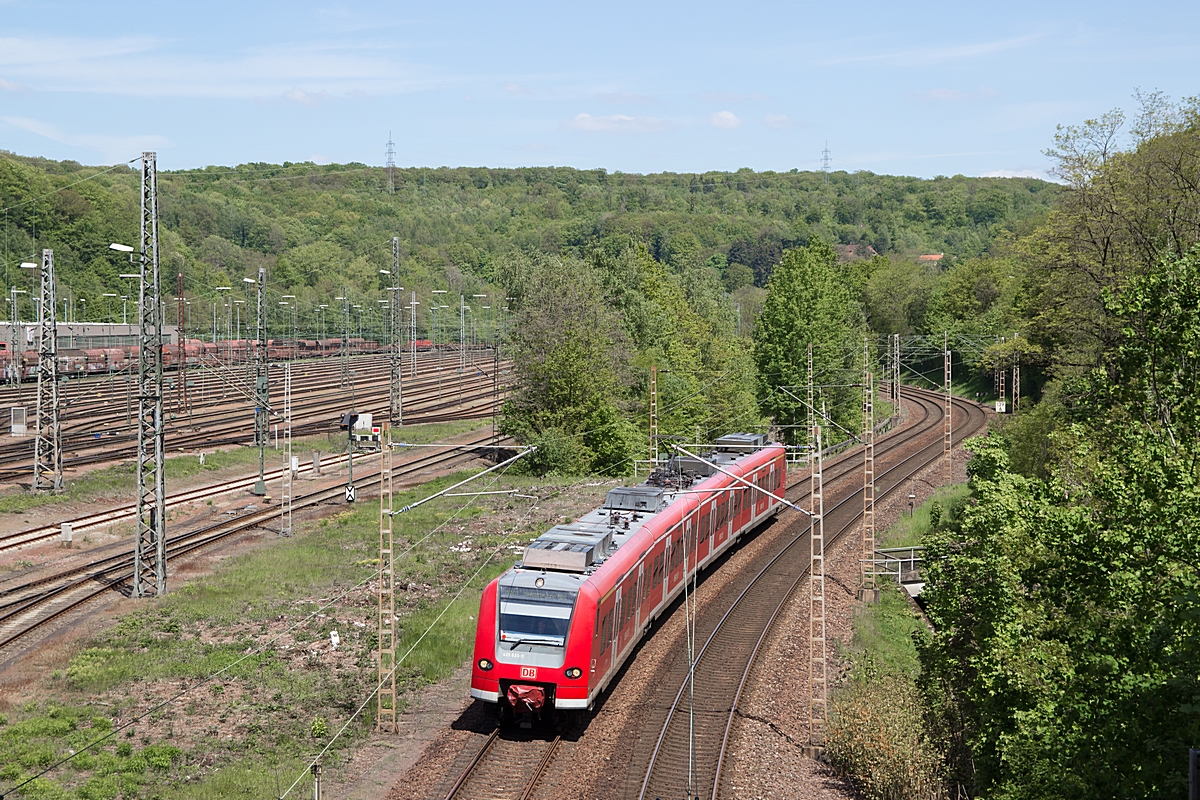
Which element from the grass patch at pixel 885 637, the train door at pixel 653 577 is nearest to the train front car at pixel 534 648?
the train door at pixel 653 577

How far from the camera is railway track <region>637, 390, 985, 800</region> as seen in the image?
20797 mm

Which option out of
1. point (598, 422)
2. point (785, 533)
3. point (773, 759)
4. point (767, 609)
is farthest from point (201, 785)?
point (598, 422)

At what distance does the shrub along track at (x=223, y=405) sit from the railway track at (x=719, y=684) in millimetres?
26816

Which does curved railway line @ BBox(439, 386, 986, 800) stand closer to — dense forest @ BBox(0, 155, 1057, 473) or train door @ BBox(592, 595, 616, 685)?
train door @ BBox(592, 595, 616, 685)

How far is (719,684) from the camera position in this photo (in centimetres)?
2625

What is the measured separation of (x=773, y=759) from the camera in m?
22.0

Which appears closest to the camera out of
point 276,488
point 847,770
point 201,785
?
point 201,785

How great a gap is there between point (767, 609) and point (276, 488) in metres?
30.9

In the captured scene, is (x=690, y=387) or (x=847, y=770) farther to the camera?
(x=690, y=387)

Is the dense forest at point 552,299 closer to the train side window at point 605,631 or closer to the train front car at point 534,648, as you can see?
the train front car at point 534,648

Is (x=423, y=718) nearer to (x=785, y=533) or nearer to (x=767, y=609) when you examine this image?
(x=767, y=609)

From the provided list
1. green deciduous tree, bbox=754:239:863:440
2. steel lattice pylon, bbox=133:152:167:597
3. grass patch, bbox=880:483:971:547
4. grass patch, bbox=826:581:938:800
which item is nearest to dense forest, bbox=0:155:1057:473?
green deciduous tree, bbox=754:239:863:440

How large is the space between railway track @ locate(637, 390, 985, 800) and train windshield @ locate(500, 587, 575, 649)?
125 inches

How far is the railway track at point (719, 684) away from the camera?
2080 cm
